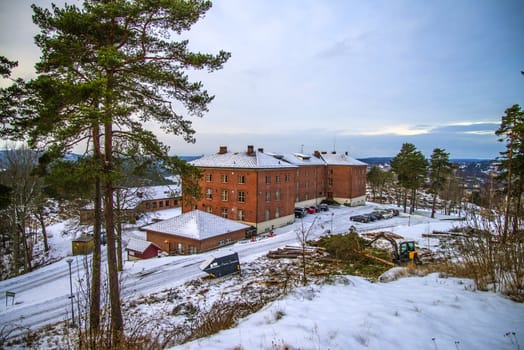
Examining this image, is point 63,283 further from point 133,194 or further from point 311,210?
point 311,210

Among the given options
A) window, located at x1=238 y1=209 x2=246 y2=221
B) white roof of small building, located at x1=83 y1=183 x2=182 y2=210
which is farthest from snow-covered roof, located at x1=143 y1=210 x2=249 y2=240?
window, located at x1=238 y1=209 x2=246 y2=221

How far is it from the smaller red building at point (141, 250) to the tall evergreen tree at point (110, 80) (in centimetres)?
1770

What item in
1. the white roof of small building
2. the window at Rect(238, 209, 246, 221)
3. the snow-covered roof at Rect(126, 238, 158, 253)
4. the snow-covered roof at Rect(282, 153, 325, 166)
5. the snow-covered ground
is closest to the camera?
the snow-covered ground

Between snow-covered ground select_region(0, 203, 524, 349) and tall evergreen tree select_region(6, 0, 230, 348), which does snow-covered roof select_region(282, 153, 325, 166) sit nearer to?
tall evergreen tree select_region(6, 0, 230, 348)

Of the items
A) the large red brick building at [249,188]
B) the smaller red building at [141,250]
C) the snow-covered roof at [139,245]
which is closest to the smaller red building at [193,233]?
the smaller red building at [141,250]

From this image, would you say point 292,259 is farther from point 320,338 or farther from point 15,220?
point 15,220

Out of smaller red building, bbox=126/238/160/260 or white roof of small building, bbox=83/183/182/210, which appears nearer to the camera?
white roof of small building, bbox=83/183/182/210

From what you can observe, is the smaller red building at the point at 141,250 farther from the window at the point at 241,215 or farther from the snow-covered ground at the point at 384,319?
the snow-covered ground at the point at 384,319

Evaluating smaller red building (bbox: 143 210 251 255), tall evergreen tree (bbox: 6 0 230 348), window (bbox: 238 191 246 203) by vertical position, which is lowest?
smaller red building (bbox: 143 210 251 255)

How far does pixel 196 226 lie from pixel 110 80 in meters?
20.4

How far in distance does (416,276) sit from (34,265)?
38.7 metres

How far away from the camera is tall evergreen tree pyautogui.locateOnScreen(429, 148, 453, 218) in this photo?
44.6 metres

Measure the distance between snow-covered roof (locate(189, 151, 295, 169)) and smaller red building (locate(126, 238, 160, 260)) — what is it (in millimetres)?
14124

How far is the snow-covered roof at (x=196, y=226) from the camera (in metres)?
27.3
